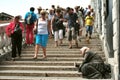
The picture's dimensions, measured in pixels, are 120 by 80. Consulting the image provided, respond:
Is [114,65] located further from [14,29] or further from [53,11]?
[53,11]

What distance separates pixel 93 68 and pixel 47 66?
86.2 inches

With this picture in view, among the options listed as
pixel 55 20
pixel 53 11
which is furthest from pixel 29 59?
pixel 53 11

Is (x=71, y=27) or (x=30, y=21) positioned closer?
(x=71, y=27)

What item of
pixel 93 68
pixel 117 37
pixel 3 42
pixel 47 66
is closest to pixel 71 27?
pixel 3 42

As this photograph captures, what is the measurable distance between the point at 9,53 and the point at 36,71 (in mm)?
2497

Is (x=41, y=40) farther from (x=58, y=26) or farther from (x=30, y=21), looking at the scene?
(x=58, y=26)

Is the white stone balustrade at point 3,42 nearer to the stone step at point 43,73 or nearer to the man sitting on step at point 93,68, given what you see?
the stone step at point 43,73

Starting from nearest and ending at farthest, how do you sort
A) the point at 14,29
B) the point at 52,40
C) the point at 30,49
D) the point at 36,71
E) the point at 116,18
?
the point at 116,18, the point at 36,71, the point at 14,29, the point at 30,49, the point at 52,40

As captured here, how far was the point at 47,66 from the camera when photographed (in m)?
15.1

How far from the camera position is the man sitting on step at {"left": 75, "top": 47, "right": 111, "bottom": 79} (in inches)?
529

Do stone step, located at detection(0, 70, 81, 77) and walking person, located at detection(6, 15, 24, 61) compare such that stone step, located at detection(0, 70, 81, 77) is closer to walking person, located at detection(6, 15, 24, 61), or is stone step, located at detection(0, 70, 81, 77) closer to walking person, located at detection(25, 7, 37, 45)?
walking person, located at detection(6, 15, 24, 61)

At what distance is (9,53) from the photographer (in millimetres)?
16797

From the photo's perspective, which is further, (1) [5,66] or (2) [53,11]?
(2) [53,11]

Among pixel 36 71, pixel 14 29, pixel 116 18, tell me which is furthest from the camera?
pixel 14 29
